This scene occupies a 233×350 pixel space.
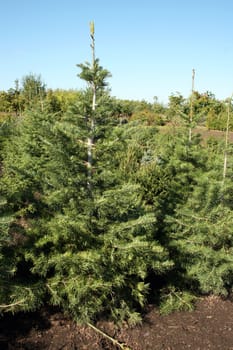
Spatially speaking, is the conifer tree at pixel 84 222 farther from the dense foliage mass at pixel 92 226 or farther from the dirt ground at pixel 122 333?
the dirt ground at pixel 122 333

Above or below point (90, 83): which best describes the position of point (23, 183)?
below

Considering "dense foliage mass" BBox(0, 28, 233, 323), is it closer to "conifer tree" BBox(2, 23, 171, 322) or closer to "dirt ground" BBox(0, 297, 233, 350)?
"conifer tree" BBox(2, 23, 171, 322)

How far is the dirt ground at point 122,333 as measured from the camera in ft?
10.8

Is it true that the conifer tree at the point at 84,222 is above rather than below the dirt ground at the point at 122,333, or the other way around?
above

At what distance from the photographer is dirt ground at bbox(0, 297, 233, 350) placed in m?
3.28

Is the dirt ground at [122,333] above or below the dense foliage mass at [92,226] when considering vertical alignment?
below

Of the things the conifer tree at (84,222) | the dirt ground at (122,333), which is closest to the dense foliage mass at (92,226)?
the conifer tree at (84,222)

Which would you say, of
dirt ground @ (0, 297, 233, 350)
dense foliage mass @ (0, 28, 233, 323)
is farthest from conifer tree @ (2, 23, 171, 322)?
dirt ground @ (0, 297, 233, 350)

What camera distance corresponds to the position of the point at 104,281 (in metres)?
3.27

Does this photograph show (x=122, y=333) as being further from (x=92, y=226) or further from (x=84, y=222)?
(x=84, y=222)

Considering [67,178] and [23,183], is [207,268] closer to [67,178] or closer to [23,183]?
[67,178]

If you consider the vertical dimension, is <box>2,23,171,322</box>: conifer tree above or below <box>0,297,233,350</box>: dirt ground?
above

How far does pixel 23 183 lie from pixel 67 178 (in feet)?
2.32

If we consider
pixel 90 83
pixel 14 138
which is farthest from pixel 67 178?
pixel 14 138
